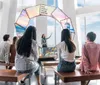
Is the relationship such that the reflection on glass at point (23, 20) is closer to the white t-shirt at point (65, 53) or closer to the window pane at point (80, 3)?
the window pane at point (80, 3)

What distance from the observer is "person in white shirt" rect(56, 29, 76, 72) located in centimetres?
262

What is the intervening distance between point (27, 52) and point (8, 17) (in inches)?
176

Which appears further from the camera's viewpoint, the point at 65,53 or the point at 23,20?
the point at 23,20

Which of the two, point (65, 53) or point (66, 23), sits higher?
point (66, 23)

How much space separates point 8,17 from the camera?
269 inches

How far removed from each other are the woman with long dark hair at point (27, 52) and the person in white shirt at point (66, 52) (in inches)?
17.4

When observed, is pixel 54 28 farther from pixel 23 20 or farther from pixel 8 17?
pixel 8 17

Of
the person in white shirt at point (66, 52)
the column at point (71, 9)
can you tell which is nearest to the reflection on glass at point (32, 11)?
the column at point (71, 9)

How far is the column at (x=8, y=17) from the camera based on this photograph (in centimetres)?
680


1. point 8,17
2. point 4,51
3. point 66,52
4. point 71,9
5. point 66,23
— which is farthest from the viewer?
point 71,9

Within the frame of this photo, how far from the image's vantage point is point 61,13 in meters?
6.43

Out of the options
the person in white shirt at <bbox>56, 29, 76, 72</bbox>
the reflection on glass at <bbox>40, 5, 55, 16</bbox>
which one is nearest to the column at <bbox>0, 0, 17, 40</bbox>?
the reflection on glass at <bbox>40, 5, 55, 16</bbox>

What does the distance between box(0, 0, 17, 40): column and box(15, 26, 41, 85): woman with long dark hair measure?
421 centimetres

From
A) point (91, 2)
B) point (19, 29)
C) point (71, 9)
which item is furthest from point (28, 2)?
point (91, 2)
